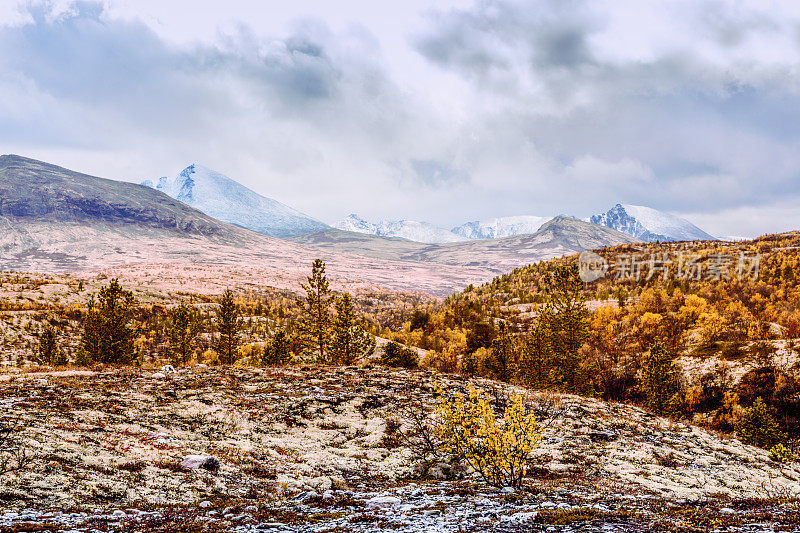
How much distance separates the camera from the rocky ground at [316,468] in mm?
5918

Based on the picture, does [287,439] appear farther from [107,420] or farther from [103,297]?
[103,297]

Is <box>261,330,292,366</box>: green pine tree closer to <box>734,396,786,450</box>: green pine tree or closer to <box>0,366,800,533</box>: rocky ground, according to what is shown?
<box>0,366,800,533</box>: rocky ground

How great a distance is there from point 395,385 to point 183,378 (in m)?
9.42

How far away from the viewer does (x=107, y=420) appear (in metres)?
10.8

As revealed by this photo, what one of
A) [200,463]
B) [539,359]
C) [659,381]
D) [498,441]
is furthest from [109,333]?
[659,381]

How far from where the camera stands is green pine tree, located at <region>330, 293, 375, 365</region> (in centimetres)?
3319

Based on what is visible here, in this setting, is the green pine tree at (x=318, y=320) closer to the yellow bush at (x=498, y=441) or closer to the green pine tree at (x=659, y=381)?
the green pine tree at (x=659, y=381)

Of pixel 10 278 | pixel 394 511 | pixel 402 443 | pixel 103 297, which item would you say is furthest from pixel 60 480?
pixel 10 278

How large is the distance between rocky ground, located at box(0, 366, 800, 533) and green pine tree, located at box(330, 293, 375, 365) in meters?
15.7

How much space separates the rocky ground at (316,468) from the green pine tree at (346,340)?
15.7m

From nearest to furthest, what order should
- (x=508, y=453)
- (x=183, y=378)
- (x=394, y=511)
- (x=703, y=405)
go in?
1. (x=394, y=511)
2. (x=508, y=453)
3. (x=183, y=378)
4. (x=703, y=405)

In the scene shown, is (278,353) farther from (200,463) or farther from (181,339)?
Answer: (200,463)

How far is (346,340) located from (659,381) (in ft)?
78.7

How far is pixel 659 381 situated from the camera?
93.1 ft
